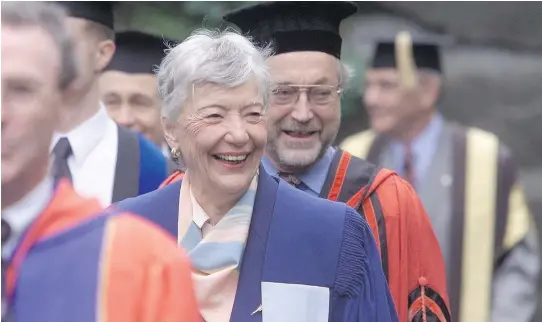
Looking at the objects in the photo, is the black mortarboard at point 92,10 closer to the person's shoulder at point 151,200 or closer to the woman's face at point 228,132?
the person's shoulder at point 151,200

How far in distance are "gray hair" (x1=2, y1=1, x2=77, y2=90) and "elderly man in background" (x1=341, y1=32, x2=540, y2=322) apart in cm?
384

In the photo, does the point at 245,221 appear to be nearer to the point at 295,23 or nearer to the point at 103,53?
the point at 295,23

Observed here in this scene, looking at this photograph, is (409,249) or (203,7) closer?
(409,249)

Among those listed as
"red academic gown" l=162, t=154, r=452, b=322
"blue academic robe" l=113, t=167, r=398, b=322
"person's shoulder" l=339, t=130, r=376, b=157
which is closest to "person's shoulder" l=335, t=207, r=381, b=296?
"blue academic robe" l=113, t=167, r=398, b=322

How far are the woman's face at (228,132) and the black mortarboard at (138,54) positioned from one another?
278 centimetres

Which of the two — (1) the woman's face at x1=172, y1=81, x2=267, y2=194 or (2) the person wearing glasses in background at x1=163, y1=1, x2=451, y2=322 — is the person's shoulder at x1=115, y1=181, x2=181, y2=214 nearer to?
(1) the woman's face at x1=172, y1=81, x2=267, y2=194

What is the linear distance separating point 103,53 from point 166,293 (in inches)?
103

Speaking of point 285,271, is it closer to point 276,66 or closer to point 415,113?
point 276,66

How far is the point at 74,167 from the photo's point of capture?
455 cm

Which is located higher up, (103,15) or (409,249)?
(103,15)

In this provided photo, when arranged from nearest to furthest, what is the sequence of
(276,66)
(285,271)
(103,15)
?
(285,271) → (276,66) → (103,15)

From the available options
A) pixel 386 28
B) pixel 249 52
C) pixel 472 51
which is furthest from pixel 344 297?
pixel 472 51

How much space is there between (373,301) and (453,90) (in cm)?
541

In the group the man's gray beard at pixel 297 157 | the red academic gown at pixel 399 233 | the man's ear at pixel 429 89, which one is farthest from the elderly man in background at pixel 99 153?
the man's ear at pixel 429 89
